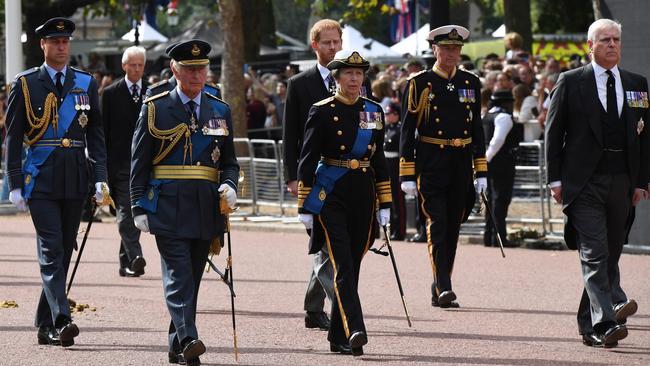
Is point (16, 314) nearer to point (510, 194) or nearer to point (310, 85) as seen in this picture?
point (310, 85)

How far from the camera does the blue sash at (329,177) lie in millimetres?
9555

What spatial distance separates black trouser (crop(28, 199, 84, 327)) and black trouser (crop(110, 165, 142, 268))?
404cm

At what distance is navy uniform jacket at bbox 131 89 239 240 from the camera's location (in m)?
8.97

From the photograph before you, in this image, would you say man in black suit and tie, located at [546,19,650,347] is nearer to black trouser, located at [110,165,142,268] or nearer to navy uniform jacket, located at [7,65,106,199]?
navy uniform jacket, located at [7,65,106,199]

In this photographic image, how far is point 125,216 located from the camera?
14320 millimetres

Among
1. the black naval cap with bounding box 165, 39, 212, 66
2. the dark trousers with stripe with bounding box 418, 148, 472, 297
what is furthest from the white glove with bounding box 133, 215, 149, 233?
the dark trousers with stripe with bounding box 418, 148, 472, 297

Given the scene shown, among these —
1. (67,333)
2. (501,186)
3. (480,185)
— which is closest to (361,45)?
(501,186)

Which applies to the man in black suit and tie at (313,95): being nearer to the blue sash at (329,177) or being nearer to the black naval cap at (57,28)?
the blue sash at (329,177)

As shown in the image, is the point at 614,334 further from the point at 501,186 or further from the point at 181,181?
the point at 501,186

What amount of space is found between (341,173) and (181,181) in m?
1.05

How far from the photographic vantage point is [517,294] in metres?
12.9

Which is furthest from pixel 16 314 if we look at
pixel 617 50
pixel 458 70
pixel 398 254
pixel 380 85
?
pixel 380 85

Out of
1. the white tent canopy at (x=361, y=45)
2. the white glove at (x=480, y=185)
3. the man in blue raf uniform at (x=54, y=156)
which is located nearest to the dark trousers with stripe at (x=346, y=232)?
the man in blue raf uniform at (x=54, y=156)

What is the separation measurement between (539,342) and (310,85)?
223 cm
